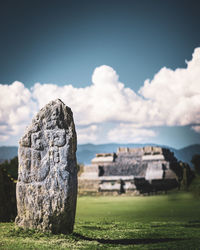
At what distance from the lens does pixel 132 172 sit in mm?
35312

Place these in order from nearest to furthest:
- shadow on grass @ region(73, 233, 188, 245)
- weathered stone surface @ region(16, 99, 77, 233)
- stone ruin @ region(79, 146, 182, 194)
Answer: shadow on grass @ region(73, 233, 188, 245) → weathered stone surface @ region(16, 99, 77, 233) → stone ruin @ region(79, 146, 182, 194)

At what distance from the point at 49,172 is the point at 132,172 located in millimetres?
27800

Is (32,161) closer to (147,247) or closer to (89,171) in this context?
(147,247)

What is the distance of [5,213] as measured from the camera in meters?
11.0

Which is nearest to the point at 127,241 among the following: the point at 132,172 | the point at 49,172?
the point at 49,172

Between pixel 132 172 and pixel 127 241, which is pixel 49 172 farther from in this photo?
pixel 132 172

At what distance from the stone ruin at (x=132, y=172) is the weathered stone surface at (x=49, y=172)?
19.9 m

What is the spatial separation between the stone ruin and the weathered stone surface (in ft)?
65.3

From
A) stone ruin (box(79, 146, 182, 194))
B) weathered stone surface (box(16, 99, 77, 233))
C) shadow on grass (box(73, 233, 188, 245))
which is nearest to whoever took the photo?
shadow on grass (box(73, 233, 188, 245))

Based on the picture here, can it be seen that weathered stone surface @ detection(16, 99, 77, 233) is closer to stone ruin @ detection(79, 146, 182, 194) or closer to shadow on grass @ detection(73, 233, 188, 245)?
shadow on grass @ detection(73, 233, 188, 245)

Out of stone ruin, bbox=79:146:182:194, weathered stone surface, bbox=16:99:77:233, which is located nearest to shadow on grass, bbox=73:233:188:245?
weathered stone surface, bbox=16:99:77:233

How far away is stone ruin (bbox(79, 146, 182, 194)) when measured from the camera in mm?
29078

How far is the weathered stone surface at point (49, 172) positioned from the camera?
26.3 feet

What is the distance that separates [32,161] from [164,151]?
30.6m
